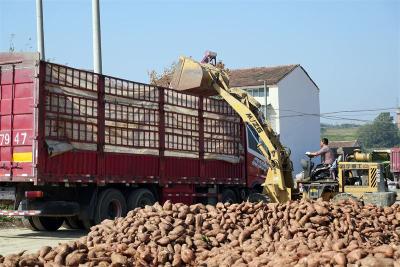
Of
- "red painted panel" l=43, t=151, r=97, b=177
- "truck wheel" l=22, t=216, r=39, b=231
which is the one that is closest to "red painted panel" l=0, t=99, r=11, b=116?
"red painted panel" l=43, t=151, r=97, b=177

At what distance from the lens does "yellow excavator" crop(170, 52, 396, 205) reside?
15234 mm

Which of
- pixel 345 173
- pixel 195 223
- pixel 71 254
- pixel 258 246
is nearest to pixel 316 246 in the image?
pixel 258 246

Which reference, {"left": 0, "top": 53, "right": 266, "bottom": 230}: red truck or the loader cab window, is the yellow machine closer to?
the loader cab window

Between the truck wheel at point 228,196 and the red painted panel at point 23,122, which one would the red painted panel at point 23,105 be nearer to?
the red painted panel at point 23,122

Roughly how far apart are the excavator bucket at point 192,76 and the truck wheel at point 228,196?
312 cm

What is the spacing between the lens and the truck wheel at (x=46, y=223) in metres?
13.3

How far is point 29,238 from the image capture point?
1212 cm

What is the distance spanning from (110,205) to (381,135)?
122188mm

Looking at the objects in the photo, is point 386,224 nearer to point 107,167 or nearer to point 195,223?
point 195,223

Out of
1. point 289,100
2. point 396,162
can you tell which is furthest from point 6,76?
point 289,100

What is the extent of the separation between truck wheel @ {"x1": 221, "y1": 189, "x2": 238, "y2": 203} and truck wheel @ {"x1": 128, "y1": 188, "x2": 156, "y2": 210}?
10.2 ft

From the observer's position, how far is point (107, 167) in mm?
12734

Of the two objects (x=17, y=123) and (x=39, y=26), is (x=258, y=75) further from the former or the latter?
(x=17, y=123)

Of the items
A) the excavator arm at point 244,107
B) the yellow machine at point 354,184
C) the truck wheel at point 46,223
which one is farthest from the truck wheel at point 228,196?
the truck wheel at point 46,223
